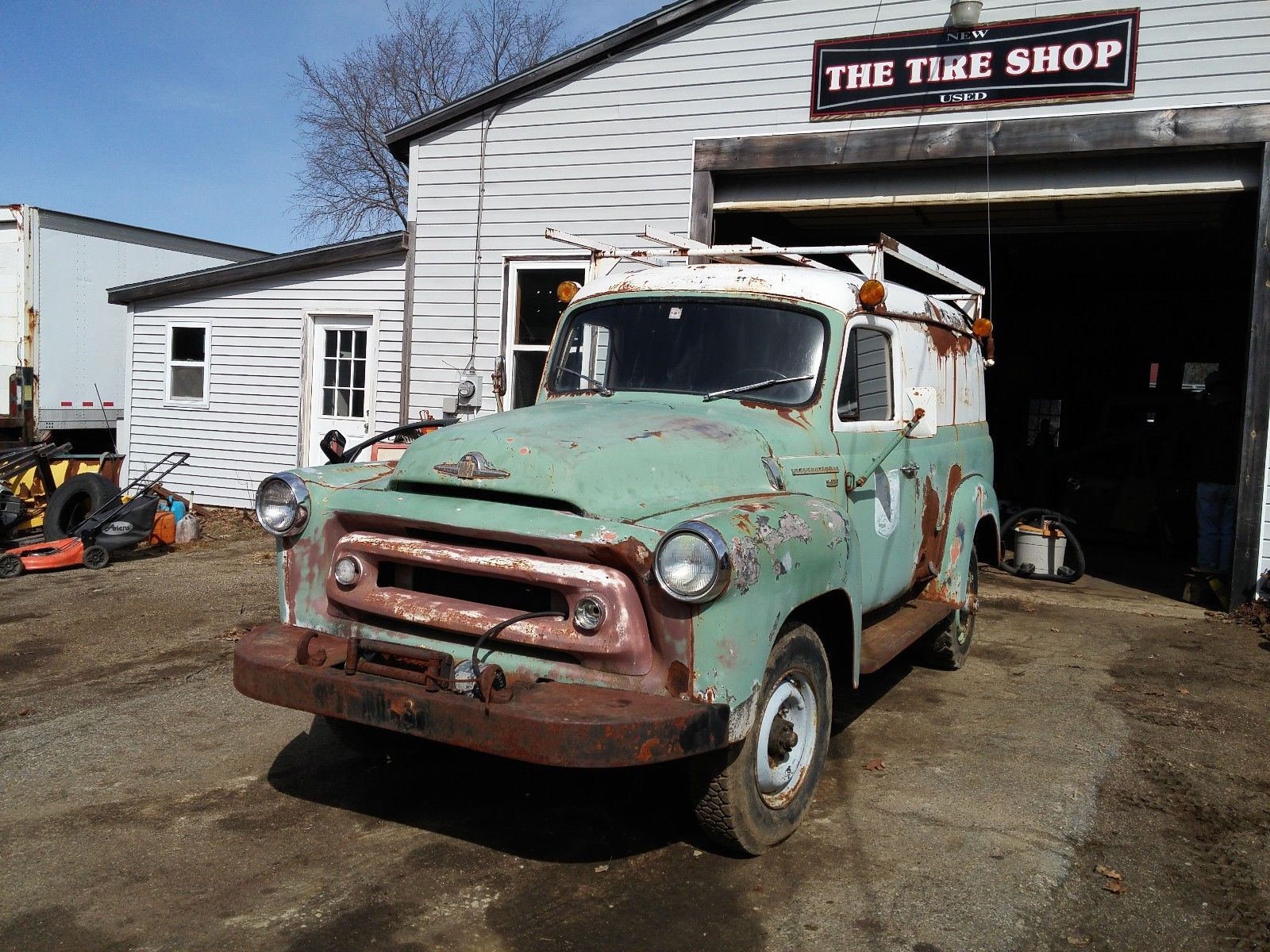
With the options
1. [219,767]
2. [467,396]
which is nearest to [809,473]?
[219,767]

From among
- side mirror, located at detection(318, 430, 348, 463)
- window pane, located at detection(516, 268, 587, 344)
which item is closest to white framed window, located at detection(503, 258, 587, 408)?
window pane, located at detection(516, 268, 587, 344)

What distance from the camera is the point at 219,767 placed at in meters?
4.77

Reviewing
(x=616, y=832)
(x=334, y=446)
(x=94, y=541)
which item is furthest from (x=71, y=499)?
(x=616, y=832)

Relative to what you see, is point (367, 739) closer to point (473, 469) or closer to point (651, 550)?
point (473, 469)

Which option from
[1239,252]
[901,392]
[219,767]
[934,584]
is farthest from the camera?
[1239,252]

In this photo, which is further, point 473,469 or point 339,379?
point 339,379

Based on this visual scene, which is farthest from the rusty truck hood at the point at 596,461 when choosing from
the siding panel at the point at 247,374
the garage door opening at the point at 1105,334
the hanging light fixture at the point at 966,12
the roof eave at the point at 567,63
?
the siding panel at the point at 247,374

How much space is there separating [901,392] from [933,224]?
7.02 meters

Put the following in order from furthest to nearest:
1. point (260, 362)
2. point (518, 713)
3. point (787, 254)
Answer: point (260, 362)
point (787, 254)
point (518, 713)

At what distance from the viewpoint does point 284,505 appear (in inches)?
161

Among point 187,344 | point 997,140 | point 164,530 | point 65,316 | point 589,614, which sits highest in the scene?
point 997,140

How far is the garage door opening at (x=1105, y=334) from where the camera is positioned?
1104 centimetres

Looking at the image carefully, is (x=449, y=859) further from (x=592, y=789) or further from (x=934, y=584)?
(x=934, y=584)

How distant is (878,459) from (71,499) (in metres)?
8.40
